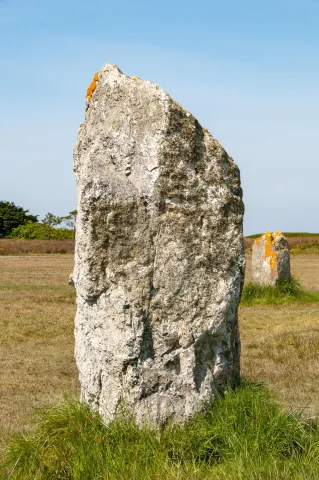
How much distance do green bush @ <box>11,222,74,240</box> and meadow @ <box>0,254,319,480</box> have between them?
46815mm

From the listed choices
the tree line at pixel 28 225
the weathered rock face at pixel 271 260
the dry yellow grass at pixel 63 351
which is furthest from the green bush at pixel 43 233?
the weathered rock face at pixel 271 260

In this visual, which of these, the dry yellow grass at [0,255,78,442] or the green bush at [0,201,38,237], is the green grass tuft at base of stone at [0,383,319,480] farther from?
the green bush at [0,201,38,237]

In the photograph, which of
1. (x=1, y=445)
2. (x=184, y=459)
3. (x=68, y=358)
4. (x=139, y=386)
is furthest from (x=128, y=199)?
(x=68, y=358)

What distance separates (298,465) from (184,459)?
34.8 inches

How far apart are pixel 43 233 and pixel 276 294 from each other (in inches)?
2079

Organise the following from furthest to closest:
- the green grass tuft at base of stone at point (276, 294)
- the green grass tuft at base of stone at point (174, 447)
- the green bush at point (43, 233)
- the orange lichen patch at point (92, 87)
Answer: the green bush at point (43, 233), the green grass tuft at base of stone at point (276, 294), the orange lichen patch at point (92, 87), the green grass tuft at base of stone at point (174, 447)

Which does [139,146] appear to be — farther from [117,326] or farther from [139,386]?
[139,386]

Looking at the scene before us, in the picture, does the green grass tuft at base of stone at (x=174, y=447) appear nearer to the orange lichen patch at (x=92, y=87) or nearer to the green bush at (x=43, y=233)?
the orange lichen patch at (x=92, y=87)

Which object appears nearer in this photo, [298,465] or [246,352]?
[298,465]

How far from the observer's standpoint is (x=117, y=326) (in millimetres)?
6215

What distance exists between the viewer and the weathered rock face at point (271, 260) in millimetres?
20234

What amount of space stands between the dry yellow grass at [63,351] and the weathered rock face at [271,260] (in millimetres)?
1553

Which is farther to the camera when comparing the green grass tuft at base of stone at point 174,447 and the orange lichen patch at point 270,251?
the orange lichen patch at point 270,251

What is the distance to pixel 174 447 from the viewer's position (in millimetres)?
5809
